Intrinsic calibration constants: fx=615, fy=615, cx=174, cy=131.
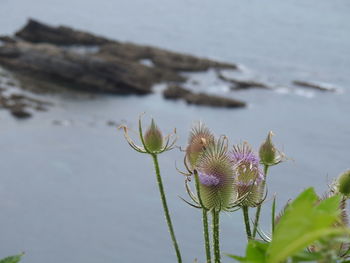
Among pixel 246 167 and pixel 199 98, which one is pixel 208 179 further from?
pixel 199 98

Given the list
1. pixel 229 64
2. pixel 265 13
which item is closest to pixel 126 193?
pixel 229 64

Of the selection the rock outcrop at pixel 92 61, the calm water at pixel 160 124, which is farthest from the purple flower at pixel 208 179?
the rock outcrop at pixel 92 61

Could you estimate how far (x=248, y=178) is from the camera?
0.33 metres

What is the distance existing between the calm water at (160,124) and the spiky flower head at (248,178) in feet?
1.99

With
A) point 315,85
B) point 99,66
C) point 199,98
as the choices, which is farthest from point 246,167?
point 99,66

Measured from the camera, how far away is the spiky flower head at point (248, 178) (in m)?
0.33

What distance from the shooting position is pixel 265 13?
13.9 feet

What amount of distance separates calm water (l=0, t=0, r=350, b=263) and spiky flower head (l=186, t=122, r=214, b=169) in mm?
600

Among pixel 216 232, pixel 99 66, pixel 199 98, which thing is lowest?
pixel 216 232

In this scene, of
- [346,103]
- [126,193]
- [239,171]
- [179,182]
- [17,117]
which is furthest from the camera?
[346,103]

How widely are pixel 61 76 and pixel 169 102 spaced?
2.33 ft

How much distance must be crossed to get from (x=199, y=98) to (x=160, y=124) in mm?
647

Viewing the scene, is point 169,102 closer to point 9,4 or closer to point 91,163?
point 91,163

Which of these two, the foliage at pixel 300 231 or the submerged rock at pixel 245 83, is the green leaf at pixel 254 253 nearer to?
the foliage at pixel 300 231
